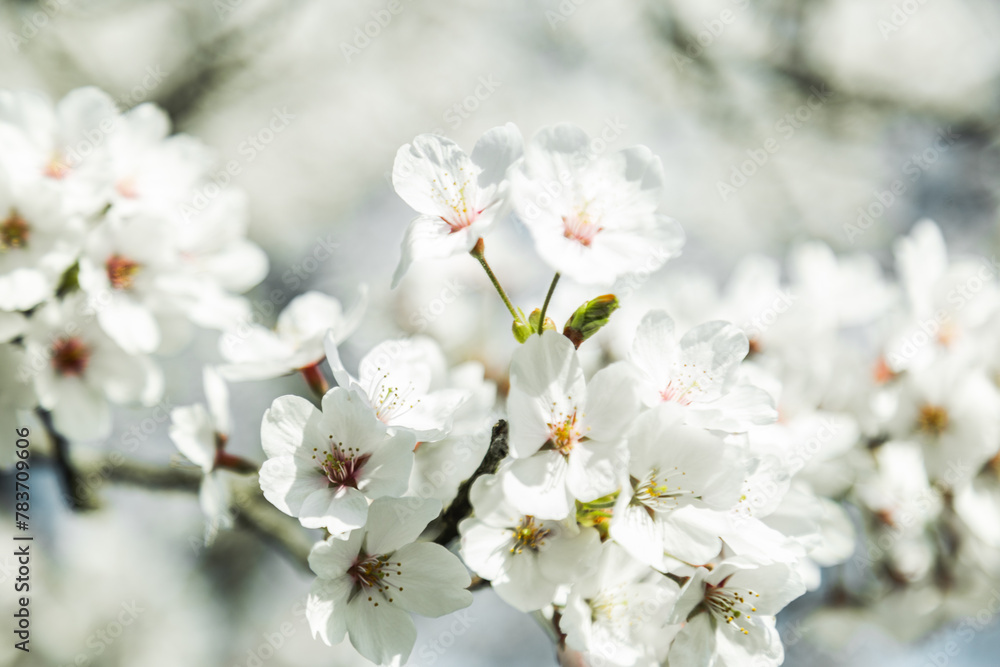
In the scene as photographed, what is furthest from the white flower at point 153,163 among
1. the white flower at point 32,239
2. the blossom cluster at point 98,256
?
the white flower at point 32,239

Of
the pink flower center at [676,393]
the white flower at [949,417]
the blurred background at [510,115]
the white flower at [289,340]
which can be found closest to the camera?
the pink flower center at [676,393]

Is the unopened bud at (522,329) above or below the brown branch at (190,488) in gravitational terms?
above

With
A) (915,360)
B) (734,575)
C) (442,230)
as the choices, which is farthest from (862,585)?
(442,230)

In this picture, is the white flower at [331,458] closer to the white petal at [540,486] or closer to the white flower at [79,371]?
the white petal at [540,486]

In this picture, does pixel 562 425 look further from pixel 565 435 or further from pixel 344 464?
pixel 344 464

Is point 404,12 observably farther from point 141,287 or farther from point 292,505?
point 292,505

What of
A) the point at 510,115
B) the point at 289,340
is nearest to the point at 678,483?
the point at 289,340

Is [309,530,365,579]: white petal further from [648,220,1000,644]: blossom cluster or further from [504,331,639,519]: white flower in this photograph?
[648,220,1000,644]: blossom cluster
